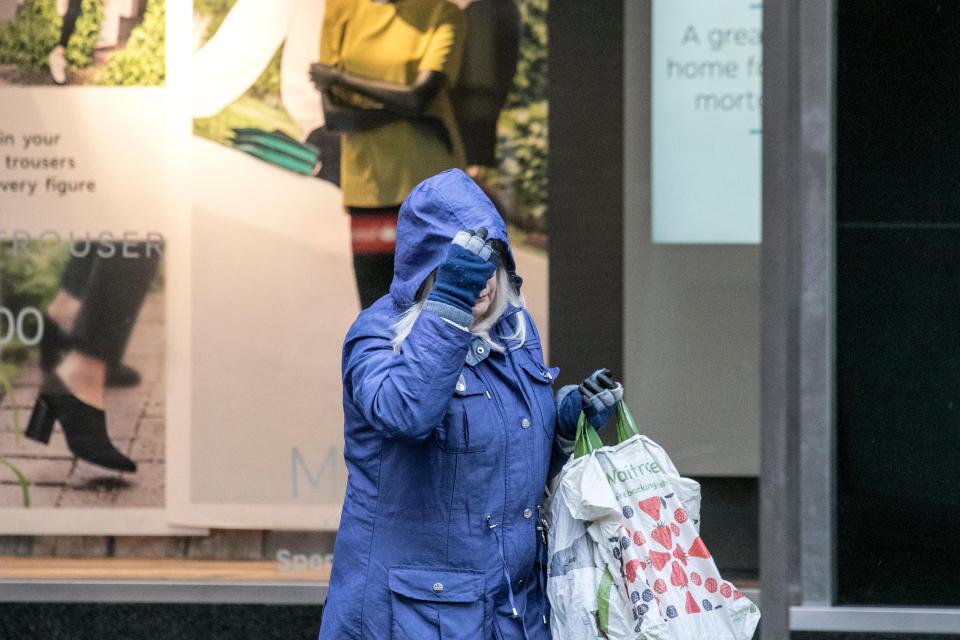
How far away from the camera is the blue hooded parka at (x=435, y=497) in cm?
276

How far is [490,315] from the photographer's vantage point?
288 cm

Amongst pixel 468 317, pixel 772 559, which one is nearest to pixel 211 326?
pixel 772 559

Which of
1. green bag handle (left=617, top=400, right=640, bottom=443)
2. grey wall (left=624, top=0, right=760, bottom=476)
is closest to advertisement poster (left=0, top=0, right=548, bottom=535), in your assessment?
grey wall (left=624, top=0, right=760, bottom=476)

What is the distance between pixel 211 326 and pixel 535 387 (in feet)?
8.04

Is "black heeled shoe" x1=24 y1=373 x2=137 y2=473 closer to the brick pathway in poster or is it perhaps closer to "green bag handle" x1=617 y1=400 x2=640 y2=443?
the brick pathway in poster

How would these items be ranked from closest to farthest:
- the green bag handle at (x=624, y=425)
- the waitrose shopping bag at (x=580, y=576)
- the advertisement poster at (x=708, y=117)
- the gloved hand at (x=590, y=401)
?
the waitrose shopping bag at (x=580, y=576), the gloved hand at (x=590, y=401), the green bag handle at (x=624, y=425), the advertisement poster at (x=708, y=117)

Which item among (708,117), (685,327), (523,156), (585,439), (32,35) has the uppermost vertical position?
(32,35)

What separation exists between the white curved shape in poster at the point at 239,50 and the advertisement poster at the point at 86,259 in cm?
16

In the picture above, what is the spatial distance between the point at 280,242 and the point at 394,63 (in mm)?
804

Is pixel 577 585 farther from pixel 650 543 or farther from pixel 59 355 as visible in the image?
pixel 59 355

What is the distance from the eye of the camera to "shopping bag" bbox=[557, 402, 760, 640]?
286 cm

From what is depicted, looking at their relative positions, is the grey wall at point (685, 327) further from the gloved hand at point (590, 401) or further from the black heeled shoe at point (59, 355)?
the gloved hand at point (590, 401)

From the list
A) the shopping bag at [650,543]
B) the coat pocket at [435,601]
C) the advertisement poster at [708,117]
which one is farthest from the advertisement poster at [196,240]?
the coat pocket at [435,601]
